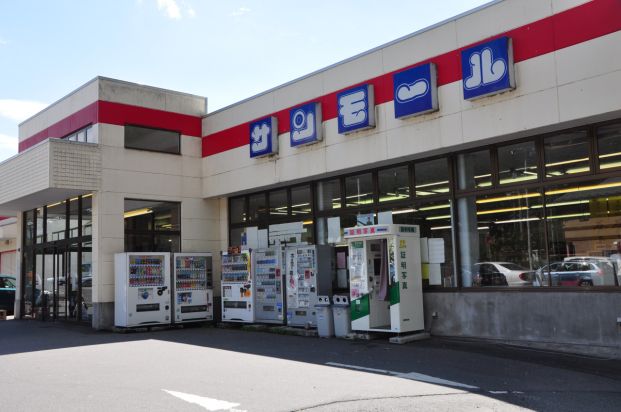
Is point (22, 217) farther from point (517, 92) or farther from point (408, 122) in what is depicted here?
point (517, 92)

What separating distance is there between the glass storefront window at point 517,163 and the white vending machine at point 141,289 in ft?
29.1

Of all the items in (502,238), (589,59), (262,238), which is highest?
(589,59)

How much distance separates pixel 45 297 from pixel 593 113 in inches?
653

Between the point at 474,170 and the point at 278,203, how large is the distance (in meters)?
5.86

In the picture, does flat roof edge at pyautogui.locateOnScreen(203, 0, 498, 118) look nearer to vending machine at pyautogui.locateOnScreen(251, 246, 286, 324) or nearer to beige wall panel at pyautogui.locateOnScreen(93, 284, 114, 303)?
vending machine at pyautogui.locateOnScreen(251, 246, 286, 324)

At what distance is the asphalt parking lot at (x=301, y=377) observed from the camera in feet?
21.9

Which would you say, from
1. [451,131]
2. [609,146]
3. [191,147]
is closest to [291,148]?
[191,147]

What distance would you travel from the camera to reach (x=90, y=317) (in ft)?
53.6

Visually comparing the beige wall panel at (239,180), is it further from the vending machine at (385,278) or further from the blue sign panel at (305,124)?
the vending machine at (385,278)

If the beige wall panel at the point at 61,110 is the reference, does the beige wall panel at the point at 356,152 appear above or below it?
below

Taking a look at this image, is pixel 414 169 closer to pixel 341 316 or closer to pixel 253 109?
pixel 341 316

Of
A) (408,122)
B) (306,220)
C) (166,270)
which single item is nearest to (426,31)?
(408,122)

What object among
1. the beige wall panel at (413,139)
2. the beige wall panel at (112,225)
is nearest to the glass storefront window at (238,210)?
the beige wall panel at (112,225)

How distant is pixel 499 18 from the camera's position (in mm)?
10602
